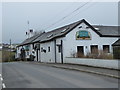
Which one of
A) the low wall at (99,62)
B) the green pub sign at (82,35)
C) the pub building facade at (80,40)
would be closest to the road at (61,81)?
the low wall at (99,62)

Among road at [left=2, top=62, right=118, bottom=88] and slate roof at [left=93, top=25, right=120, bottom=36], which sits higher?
slate roof at [left=93, top=25, right=120, bottom=36]

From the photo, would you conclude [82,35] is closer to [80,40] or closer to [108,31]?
[80,40]

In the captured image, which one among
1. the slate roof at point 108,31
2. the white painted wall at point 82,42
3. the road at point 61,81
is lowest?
the road at point 61,81

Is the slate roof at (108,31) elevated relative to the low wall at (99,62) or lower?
elevated

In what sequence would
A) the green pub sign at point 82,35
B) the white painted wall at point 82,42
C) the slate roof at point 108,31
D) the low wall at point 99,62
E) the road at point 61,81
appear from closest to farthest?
1. the road at point 61,81
2. the low wall at point 99,62
3. the white painted wall at point 82,42
4. the green pub sign at point 82,35
5. the slate roof at point 108,31

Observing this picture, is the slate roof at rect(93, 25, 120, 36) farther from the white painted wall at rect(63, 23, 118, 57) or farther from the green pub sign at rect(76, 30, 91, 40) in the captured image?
the green pub sign at rect(76, 30, 91, 40)

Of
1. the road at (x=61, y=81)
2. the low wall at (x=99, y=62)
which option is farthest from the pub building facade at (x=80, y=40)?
the road at (x=61, y=81)

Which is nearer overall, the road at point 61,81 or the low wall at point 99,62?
the road at point 61,81

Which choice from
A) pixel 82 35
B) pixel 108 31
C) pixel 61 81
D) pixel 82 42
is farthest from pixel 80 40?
pixel 61 81

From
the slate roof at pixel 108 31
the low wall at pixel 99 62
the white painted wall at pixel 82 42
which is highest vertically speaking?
the slate roof at pixel 108 31

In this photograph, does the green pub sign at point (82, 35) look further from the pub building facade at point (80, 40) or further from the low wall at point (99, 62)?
the low wall at point (99, 62)

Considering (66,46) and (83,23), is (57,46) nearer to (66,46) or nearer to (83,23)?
(66,46)

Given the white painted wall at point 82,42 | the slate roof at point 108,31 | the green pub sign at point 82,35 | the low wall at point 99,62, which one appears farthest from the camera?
the slate roof at point 108,31

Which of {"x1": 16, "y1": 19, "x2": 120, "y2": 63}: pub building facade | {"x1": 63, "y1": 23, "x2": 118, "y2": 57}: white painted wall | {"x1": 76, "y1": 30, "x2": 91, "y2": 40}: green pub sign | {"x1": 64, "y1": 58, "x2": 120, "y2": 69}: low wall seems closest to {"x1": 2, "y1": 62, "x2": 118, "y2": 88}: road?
{"x1": 64, "y1": 58, "x2": 120, "y2": 69}: low wall
